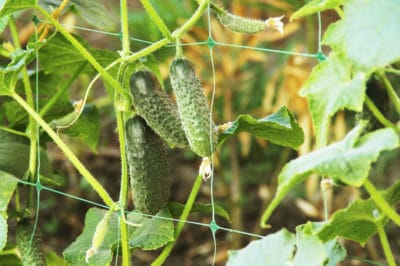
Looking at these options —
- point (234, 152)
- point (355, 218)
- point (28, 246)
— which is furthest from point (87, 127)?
point (234, 152)

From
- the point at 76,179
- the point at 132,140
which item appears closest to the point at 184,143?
the point at 132,140

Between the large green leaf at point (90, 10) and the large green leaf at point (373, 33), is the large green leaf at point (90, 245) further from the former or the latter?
the large green leaf at point (373, 33)

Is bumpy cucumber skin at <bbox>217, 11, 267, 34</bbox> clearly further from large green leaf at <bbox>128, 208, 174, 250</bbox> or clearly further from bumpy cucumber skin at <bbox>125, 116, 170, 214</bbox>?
large green leaf at <bbox>128, 208, 174, 250</bbox>

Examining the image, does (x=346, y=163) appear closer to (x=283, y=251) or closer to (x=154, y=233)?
(x=283, y=251)

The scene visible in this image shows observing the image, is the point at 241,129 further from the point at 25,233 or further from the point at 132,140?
the point at 25,233

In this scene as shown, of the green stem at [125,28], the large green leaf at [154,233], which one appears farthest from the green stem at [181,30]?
the large green leaf at [154,233]

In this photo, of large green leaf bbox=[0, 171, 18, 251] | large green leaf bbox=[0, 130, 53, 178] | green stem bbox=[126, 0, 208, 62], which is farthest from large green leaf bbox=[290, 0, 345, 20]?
large green leaf bbox=[0, 130, 53, 178]
